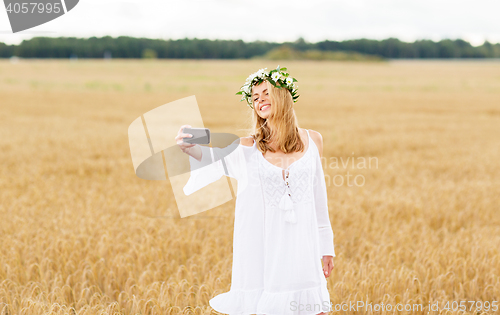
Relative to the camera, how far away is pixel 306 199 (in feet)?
7.70

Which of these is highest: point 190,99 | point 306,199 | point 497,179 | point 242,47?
point 242,47

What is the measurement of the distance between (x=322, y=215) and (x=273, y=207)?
34 cm

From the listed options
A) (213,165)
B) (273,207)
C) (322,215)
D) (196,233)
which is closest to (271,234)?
(273,207)

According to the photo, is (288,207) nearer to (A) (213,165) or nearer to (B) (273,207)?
(B) (273,207)

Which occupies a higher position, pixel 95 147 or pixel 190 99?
pixel 190 99

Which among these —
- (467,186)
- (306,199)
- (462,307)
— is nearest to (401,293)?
(462,307)

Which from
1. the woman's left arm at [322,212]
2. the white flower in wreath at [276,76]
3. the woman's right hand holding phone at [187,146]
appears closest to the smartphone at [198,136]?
the woman's right hand holding phone at [187,146]

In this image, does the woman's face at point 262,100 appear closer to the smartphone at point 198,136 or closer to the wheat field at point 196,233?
the wheat field at point 196,233

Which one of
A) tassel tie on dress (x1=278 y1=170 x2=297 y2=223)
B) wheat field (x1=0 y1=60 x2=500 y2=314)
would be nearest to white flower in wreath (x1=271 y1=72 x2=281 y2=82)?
wheat field (x1=0 y1=60 x2=500 y2=314)

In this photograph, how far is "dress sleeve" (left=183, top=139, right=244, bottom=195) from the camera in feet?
7.55

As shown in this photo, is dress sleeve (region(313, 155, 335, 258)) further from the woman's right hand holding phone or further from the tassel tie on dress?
the woman's right hand holding phone

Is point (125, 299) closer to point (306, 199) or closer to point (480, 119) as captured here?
point (306, 199)

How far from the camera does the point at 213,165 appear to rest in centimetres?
234

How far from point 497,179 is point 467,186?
3.79 feet
